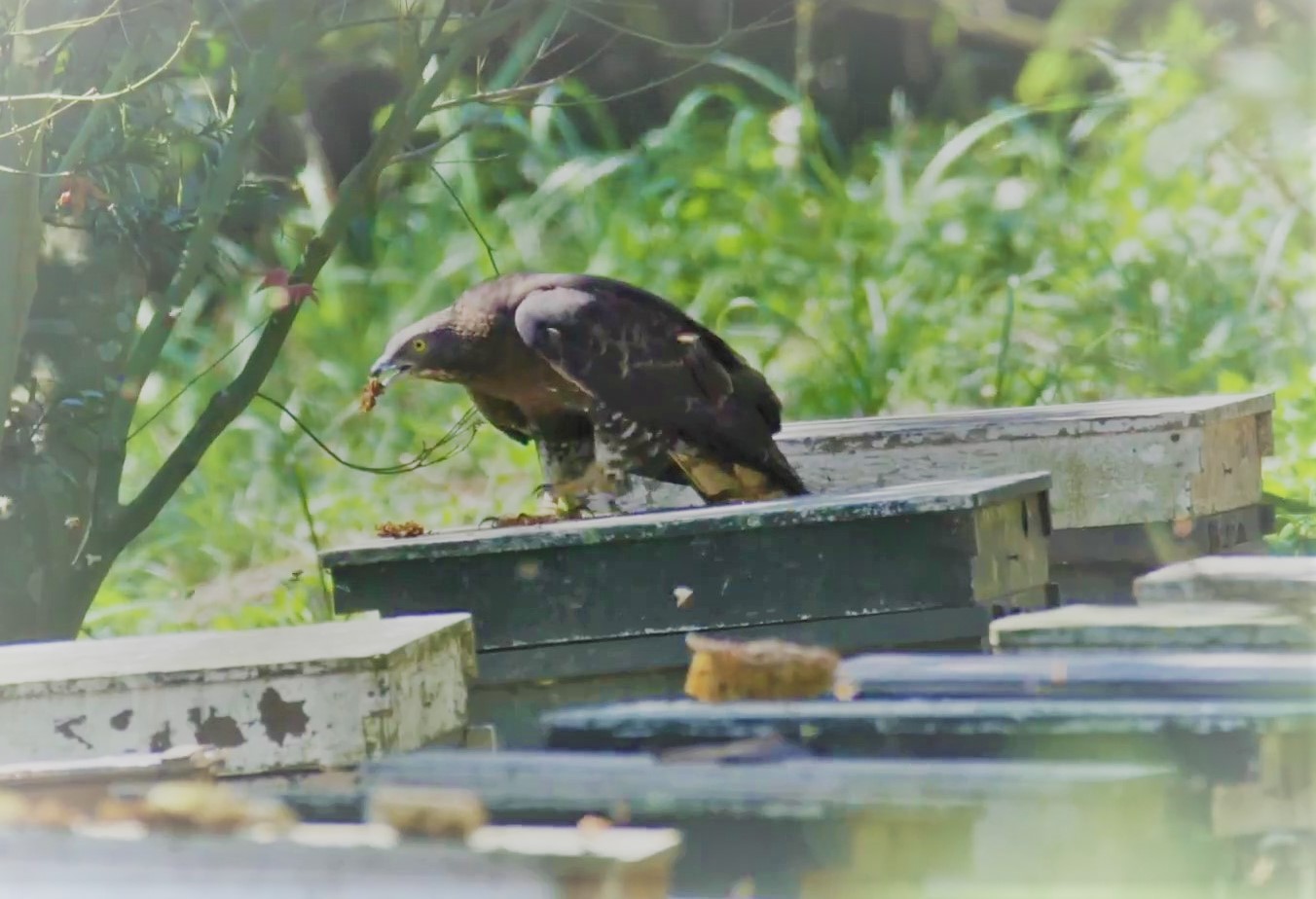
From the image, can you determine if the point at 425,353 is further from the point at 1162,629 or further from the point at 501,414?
the point at 1162,629

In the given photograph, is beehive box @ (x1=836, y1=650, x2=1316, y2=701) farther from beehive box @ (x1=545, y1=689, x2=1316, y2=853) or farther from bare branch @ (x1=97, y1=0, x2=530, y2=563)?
bare branch @ (x1=97, y1=0, x2=530, y2=563)

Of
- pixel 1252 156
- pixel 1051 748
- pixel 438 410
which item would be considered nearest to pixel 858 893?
pixel 1051 748

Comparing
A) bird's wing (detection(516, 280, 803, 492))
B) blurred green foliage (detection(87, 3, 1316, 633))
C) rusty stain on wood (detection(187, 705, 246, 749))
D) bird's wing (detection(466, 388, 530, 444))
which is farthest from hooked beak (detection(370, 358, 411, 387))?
rusty stain on wood (detection(187, 705, 246, 749))

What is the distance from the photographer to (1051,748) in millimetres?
2170

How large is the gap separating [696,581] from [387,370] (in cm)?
141

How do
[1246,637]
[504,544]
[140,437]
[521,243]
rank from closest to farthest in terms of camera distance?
1. [1246,637]
2. [504,544]
3. [140,437]
4. [521,243]

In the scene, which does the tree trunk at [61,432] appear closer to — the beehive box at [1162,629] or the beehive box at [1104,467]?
the beehive box at [1104,467]

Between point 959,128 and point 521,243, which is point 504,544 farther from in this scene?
point 959,128

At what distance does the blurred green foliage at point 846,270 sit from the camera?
21.9ft

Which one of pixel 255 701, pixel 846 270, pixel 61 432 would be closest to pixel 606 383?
pixel 61 432

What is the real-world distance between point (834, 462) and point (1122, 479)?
61 cm

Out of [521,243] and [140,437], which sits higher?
[521,243]

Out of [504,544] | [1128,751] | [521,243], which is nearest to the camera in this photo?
[1128,751]

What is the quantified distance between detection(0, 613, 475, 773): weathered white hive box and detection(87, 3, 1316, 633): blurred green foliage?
3.18 m
